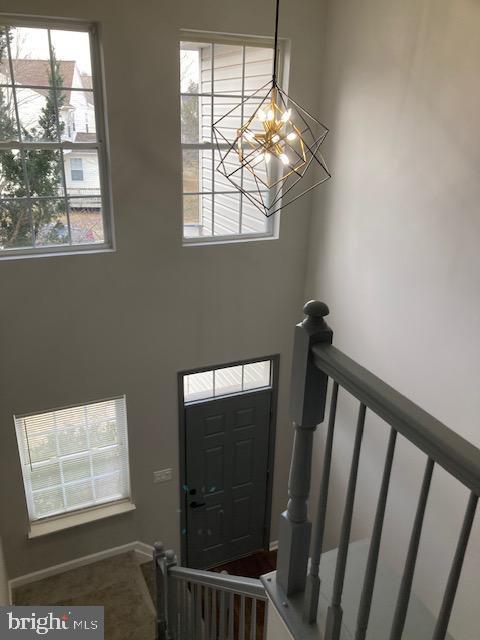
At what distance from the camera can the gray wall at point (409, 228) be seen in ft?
10.2

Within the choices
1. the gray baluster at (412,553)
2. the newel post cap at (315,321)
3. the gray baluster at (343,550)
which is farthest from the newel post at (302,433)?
the gray baluster at (412,553)

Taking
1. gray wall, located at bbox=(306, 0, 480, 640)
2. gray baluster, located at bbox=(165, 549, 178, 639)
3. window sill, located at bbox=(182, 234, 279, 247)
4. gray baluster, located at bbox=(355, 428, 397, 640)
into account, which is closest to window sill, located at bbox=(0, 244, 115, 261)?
window sill, located at bbox=(182, 234, 279, 247)

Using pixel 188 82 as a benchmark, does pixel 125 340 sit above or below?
below

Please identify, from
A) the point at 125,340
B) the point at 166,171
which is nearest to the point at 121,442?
the point at 125,340

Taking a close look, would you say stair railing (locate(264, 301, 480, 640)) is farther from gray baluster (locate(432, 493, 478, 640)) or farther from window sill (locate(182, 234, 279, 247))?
window sill (locate(182, 234, 279, 247))

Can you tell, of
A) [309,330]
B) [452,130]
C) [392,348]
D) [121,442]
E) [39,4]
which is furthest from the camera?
[121,442]

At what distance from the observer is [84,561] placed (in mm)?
4855

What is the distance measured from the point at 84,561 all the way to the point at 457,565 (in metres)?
4.64

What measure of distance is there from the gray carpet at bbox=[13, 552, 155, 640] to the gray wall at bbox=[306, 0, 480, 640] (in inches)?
78.4

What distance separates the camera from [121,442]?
190 inches

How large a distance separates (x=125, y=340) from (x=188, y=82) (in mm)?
2193

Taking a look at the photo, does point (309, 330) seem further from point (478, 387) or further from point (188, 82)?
point (188, 82)

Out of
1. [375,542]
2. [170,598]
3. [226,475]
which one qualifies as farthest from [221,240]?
[375,542]

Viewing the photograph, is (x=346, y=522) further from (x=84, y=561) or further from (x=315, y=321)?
(x=84, y=561)
